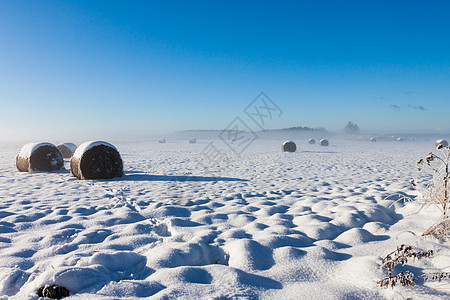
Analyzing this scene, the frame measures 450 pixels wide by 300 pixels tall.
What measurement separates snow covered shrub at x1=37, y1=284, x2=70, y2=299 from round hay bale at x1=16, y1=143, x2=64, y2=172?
887cm

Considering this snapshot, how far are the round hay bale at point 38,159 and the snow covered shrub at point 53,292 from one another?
29.1 feet

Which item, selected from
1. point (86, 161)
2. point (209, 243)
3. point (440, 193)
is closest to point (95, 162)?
point (86, 161)

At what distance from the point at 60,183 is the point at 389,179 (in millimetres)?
9608

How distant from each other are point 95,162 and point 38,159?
9.80 feet

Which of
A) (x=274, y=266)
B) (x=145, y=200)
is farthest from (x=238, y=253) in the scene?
(x=145, y=200)

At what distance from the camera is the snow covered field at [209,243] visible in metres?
2.19

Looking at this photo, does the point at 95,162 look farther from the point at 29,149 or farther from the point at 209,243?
the point at 209,243

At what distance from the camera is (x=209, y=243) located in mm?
3260

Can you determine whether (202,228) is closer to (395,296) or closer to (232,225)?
(232,225)

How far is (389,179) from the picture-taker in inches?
313

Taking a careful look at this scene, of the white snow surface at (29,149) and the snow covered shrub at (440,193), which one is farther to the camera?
the white snow surface at (29,149)

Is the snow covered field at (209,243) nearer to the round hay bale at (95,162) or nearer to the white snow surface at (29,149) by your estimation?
the round hay bale at (95,162)

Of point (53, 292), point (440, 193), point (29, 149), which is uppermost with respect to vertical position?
point (29, 149)

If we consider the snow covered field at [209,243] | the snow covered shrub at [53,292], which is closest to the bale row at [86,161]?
the snow covered field at [209,243]
